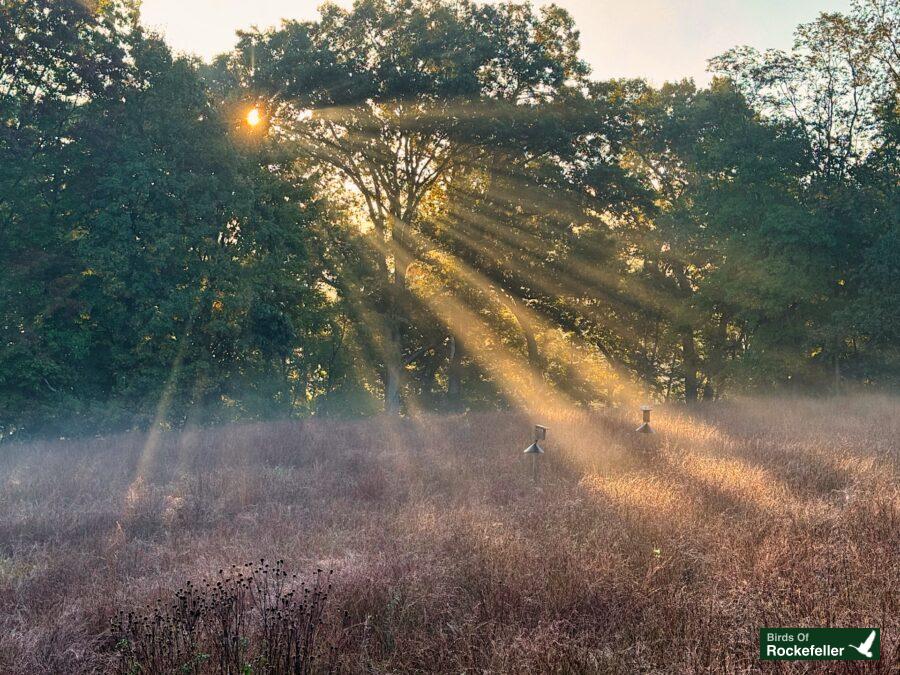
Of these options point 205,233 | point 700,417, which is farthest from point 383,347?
point 700,417

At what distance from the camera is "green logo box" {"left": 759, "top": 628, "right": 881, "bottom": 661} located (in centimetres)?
366

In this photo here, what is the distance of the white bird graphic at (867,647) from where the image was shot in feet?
11.9

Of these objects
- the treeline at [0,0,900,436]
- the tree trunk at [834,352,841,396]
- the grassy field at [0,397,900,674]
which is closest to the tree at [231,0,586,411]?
the treeline at [0,0,900,436]

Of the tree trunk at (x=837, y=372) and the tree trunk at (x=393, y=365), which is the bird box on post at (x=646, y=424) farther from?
the tree trunk at (x=393, y=365)

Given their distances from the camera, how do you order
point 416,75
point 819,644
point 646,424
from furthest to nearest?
point 416,75 < point 646,424 < point 819,644

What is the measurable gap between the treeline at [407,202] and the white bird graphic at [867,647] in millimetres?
17715

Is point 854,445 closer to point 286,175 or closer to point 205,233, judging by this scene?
point 205,233

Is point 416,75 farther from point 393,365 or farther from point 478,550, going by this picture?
point 478,550

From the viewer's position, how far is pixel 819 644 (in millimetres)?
3842

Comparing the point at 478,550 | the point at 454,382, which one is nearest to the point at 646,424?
the point at 478,550

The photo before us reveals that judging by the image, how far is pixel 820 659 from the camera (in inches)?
144

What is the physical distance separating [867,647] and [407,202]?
2427 centimetres

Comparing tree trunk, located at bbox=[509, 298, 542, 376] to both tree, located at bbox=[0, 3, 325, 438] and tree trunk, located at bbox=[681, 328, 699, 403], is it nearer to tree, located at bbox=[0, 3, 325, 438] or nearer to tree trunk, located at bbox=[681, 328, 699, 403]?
tree trunk, located at bbox=[681, 328, 699, 403]

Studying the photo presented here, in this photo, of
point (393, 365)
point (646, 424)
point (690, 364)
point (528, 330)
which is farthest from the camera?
point (690, 364)
